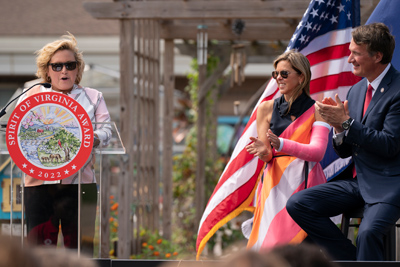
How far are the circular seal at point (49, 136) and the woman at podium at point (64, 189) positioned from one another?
0.13 meters

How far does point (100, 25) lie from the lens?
1769 centimetres

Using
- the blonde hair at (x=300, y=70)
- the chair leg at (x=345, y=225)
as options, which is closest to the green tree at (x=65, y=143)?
the blonde hair at (x=300, y=70)

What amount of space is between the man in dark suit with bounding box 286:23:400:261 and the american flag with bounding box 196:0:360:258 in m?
0.41

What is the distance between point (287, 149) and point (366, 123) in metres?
0.43

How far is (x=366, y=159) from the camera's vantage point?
3414 mm

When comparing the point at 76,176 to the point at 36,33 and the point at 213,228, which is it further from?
the point at 36,33

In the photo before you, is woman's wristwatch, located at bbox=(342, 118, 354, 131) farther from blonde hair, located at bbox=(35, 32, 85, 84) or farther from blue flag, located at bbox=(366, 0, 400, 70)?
blonde hair, located at bbox=(35, 32, 85, 84)

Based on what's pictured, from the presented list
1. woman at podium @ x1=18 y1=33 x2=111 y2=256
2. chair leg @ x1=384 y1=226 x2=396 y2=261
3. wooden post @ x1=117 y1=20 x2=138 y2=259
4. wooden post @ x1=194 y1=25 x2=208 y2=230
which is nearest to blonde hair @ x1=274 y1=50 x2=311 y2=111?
chair leg @ x1=384 y1=226 x2=396 y2=261

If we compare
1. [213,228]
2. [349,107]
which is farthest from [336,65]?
[213,228]

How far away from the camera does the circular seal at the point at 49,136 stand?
352 centimetres

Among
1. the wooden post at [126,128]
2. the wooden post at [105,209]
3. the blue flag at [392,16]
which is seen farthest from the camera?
the wooden post at [126,128]

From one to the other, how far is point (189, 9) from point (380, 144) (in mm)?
3194

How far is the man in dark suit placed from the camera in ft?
10.7

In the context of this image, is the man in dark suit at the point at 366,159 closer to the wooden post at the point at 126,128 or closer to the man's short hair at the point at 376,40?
the man's short hair at the point at 376,40
